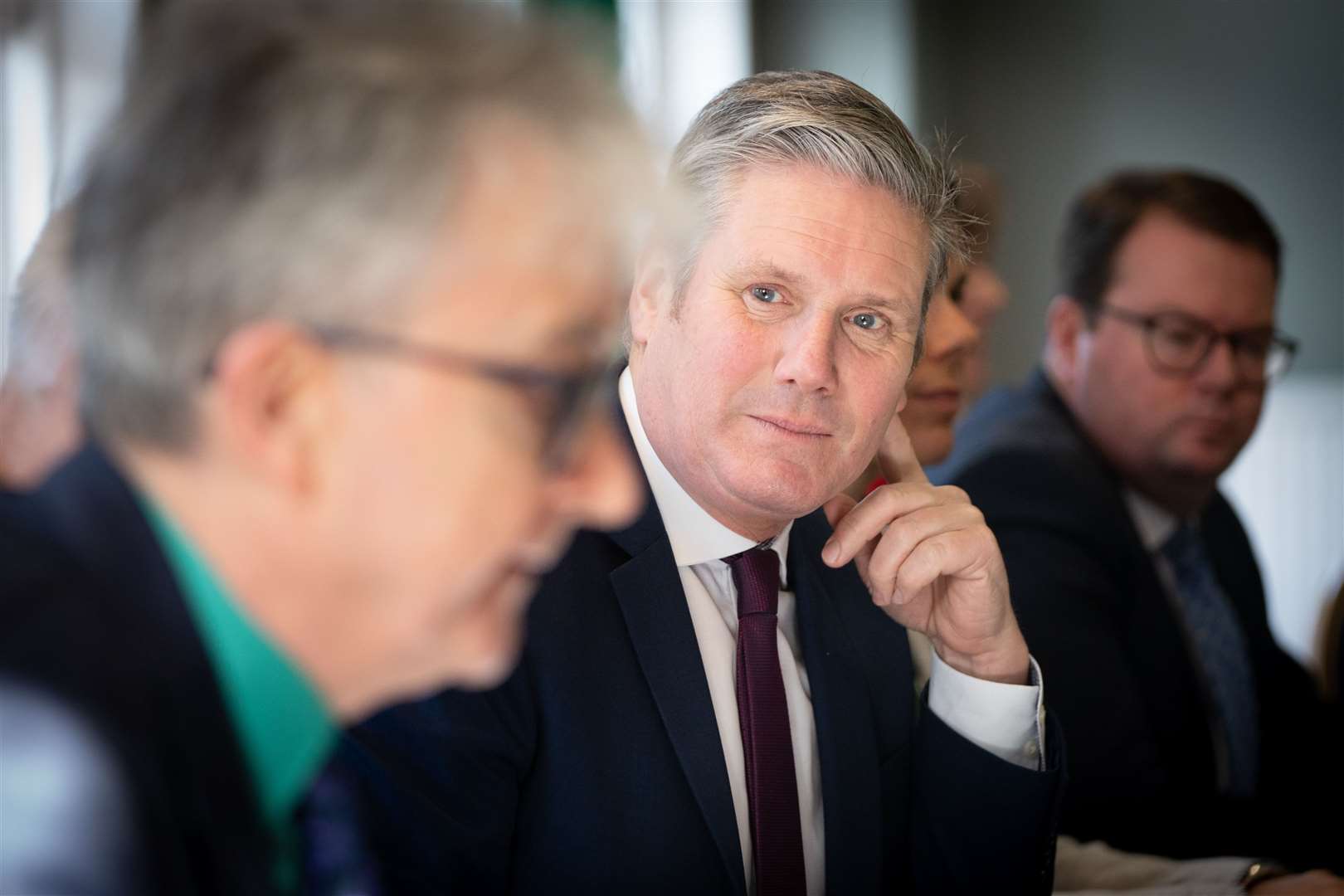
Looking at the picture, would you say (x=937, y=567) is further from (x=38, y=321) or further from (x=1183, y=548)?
(x=1183, y=548)

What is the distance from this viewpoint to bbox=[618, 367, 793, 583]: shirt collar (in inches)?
59.2

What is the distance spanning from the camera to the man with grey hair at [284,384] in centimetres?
71

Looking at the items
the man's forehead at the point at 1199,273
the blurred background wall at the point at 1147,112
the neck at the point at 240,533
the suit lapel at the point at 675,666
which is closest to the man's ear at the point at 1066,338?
the man's forehead at the point at 1199,273

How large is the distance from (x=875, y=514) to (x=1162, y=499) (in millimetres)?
1267

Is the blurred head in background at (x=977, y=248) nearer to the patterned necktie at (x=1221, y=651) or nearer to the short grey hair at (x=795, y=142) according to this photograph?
the short grey hair at (x=795, y=142)

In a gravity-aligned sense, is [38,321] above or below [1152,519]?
above

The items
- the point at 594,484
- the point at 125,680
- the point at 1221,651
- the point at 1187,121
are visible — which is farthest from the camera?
the point at 1187,121

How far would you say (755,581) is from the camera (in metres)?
1.50

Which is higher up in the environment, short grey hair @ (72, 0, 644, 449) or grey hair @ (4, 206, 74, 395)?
short grey hair @ (72, 0, 644, 449)

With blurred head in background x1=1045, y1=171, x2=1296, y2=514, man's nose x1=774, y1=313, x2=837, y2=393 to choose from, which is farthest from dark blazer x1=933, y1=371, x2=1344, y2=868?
man's nose x1=774, y1=313, x2=837, y2=393

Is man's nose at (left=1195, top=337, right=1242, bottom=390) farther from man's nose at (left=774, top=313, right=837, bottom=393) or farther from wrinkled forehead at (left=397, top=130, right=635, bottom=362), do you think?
wrinkled forehead at (left=397, top=130, right=635, bottom=362)

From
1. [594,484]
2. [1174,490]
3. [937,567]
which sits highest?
[594,484]

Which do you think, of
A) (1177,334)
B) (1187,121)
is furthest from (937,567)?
(1187,121)

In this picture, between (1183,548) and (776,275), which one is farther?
(1183,548)
